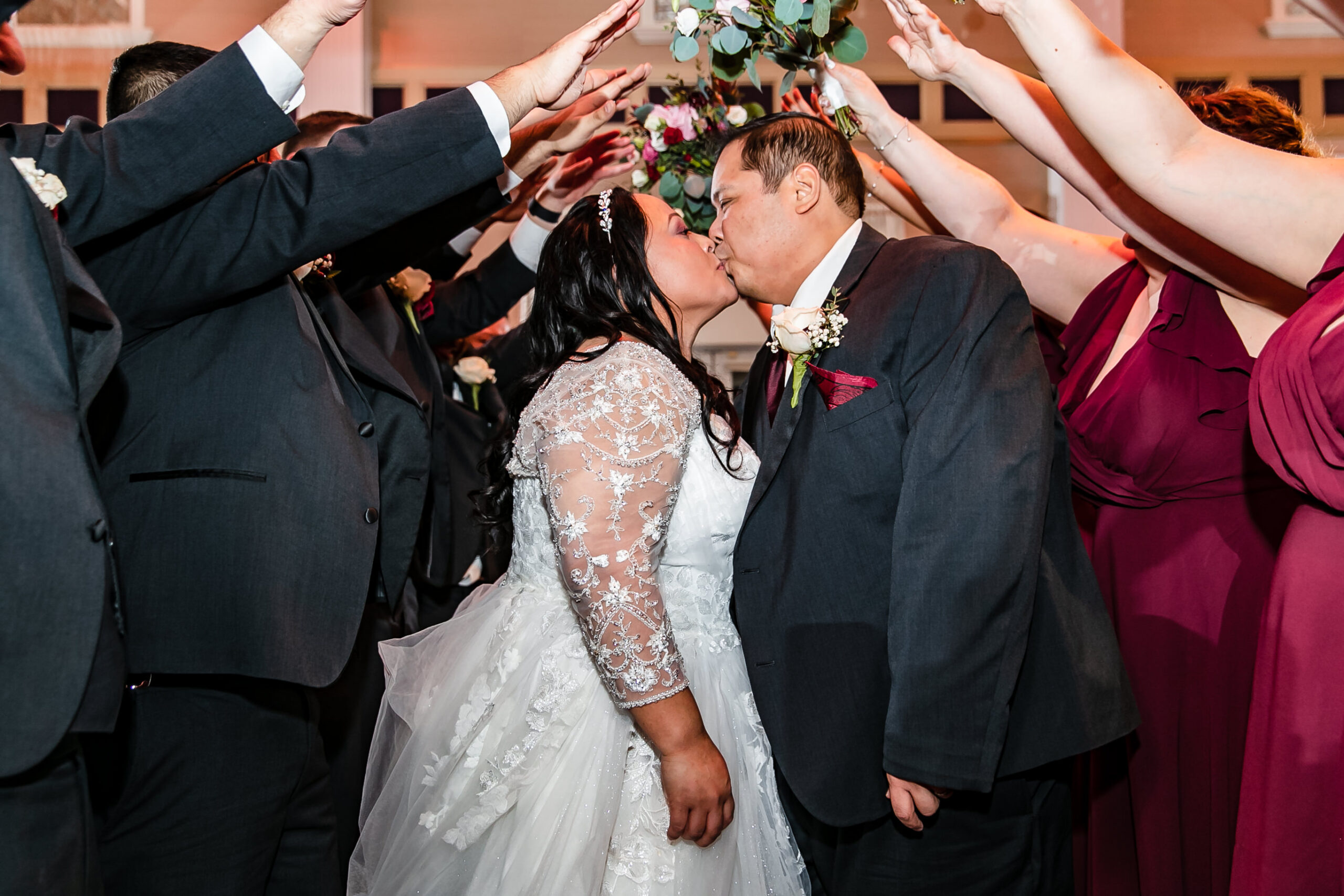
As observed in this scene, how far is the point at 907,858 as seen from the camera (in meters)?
1.82

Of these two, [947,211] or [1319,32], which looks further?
[1319,32]

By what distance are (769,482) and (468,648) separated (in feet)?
2.34

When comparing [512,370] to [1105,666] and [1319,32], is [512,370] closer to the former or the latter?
[1105,666]

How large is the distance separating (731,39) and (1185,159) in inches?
43.1

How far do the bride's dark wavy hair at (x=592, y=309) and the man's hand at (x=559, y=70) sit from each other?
276 millimetres

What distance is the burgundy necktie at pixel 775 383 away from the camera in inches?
85.0

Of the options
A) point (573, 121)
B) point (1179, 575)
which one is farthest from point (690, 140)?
point (1179, 575)

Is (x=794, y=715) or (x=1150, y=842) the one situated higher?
(x=794, y=715)

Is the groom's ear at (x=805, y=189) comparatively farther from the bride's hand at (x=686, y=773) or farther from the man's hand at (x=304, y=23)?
the bride's hand at (x=686, y=773)

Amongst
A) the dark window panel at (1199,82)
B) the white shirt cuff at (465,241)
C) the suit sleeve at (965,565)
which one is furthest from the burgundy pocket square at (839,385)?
the dark window panel at (1199,82)

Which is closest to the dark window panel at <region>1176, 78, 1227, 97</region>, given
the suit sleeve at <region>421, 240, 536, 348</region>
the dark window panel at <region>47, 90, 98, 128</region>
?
the suit sleeve at <region>421, 240, 536, 348</region>

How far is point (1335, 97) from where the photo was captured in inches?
240

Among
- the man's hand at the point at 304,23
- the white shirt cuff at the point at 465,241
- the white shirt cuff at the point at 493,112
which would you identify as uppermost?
the man's hand at the point at 304,23

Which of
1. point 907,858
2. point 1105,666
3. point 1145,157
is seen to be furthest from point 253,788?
point 1145,157
